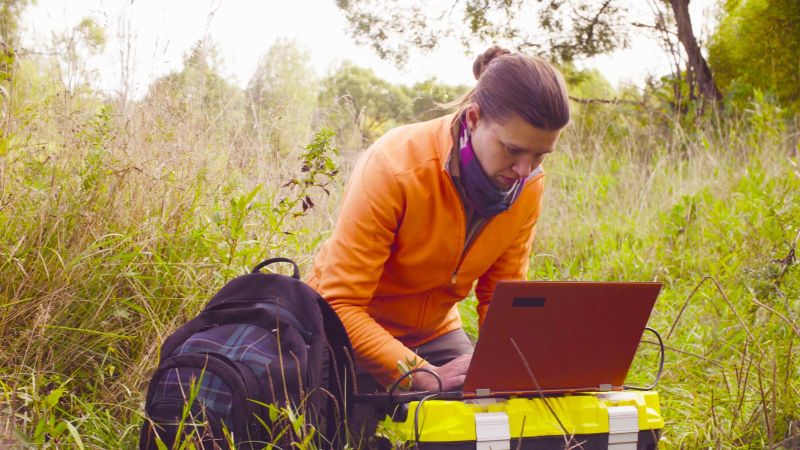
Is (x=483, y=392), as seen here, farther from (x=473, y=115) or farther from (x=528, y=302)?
(x=473, y=115)

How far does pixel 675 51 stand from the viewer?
8.01 meters

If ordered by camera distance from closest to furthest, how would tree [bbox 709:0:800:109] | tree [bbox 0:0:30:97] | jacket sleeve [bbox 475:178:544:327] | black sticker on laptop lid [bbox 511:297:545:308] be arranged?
1. black sticker on laptop lid [bbox 511:297:545:308]
2. jacket sleeve [bbox 475:178:544:327]
3. tree [bbox 0:0:30:97]
4. tree [bbox 709:0:800:109]

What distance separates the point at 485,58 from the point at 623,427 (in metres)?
1.21

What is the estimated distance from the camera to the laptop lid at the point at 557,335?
176 centimetres

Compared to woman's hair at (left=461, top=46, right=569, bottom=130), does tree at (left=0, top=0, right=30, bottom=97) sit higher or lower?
higher

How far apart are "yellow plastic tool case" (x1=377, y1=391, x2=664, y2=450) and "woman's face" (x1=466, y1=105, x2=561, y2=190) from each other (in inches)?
25.9

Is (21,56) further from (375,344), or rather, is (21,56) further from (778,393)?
(778,393)

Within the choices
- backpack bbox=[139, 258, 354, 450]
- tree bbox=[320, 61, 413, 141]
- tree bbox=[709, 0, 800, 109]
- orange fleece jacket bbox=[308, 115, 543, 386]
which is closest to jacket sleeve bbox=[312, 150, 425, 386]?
orange fleece jacket bbox=[308, 115, 543, 386]

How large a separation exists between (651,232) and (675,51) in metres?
3.76

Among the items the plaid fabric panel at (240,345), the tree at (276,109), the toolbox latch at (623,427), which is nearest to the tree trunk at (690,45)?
the tree at (276,109)

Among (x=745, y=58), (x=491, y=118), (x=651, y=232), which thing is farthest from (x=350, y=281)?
(x=745, y=58)

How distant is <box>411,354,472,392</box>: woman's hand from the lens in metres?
2.13

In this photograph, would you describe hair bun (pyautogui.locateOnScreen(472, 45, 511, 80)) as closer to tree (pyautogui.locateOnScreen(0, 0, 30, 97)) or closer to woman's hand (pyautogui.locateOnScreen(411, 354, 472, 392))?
woman's hand (pyautogui.locateOnScreen(411, 354, 472, 392))

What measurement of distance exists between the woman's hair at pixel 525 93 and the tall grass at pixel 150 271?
2.08 feet
